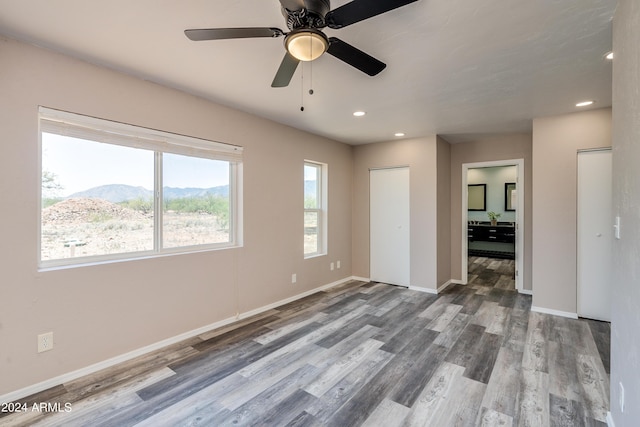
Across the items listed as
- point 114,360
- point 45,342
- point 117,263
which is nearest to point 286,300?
point 114,360

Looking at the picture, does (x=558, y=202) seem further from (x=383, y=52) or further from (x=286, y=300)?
(x=286, y=300)

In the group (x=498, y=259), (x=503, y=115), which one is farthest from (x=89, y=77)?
(x=498, y=259)

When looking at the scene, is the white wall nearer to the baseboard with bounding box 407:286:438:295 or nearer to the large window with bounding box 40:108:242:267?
the large window with bounding box 40:108:242:267

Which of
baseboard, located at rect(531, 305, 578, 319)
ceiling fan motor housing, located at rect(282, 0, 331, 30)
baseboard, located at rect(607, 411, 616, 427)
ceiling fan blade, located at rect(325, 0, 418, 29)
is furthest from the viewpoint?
baseboard, located at rect(531, 305, 578, 319)

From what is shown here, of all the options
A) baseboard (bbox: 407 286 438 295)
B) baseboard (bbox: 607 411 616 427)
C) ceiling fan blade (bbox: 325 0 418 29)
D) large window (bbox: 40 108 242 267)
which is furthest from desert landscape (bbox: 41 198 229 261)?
baseboard (bbox: 607 411 616 427)

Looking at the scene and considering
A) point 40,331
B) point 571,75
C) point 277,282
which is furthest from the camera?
point 277,282

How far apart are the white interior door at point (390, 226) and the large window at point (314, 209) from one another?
0.96 m

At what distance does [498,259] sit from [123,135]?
790 cm

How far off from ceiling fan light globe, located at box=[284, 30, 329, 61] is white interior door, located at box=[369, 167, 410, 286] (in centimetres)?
360

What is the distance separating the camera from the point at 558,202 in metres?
3.52

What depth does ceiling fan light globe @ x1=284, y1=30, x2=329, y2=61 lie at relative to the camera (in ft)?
4.84

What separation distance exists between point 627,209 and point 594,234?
258 cm

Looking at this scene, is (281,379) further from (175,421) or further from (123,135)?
(123,135)

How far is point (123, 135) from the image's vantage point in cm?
251
